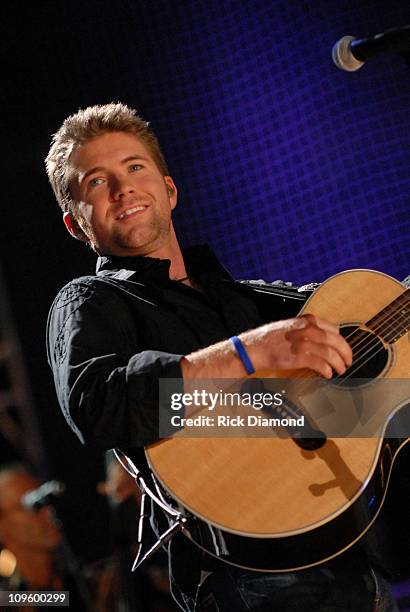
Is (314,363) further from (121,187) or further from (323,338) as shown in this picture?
(121,187)

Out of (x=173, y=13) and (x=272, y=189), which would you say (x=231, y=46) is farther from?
(x=272, y=189)

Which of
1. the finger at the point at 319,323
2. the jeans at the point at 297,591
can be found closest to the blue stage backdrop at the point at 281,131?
the finger at the point at 319,323

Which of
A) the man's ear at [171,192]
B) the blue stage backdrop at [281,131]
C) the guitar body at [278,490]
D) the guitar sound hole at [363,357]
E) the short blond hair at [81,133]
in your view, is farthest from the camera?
the blue stage backdrop at [281,131]

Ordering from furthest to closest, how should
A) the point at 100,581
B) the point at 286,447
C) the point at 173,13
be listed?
1. the point at 100,581
2. the point at 173,13
3. the point at 286,447

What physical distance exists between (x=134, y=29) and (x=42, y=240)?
3.85ft

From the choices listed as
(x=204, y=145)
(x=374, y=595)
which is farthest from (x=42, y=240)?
(x=374, y=595)

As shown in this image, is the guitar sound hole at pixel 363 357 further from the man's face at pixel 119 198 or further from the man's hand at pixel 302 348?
the man's face at pixel 119 198

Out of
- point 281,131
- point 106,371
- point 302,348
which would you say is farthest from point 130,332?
point 281,131

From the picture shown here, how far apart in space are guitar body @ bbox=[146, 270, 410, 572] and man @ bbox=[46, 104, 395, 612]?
0.09 metres

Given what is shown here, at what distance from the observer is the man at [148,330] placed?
5.27 feet

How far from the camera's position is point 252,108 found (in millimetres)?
3268

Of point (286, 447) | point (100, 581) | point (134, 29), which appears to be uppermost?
point (134, 29)

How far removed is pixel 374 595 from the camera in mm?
1661

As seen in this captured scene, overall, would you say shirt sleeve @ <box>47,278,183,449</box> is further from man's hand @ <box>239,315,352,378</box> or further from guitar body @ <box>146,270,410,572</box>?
man's hand @ <box>239,315,352,378</box>
